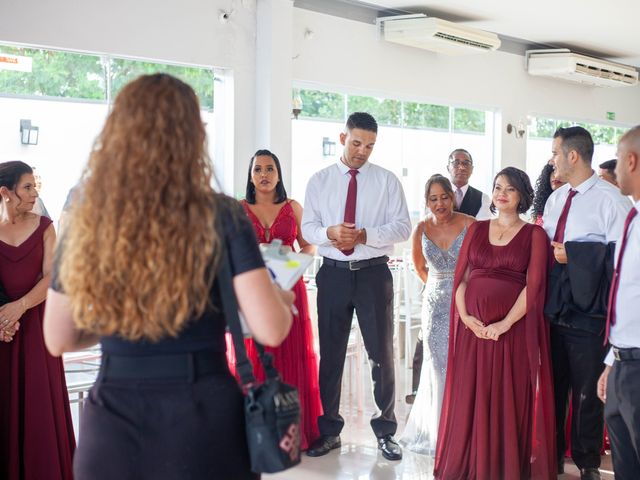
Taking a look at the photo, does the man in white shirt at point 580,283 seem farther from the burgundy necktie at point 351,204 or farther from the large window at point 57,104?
the large window at point 57,104

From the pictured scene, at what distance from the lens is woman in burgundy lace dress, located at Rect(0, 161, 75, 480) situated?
3561mm

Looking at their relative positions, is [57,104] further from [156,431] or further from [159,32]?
[156,431]

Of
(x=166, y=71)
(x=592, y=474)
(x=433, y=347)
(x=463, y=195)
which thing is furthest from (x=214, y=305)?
(x=166, y=71)

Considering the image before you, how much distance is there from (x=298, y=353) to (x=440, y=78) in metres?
5.50

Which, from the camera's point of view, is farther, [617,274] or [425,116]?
[425,116]

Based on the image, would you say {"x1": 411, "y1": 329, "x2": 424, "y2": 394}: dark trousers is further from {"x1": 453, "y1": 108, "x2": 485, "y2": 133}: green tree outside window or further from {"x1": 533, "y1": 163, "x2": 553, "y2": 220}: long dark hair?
{"x1": 453, "y1": 108, "x2": 485, "y2": 133}: green tree outside window

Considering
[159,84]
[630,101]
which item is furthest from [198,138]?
[630,101]

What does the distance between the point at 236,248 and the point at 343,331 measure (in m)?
2.88

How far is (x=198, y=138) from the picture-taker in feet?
5.95

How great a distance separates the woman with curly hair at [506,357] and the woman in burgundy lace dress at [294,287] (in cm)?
97

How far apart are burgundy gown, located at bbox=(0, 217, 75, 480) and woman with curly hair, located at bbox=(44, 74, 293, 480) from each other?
1837 millimetres

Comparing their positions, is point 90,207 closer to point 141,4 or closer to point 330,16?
point 141,4

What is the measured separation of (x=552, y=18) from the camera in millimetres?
8945

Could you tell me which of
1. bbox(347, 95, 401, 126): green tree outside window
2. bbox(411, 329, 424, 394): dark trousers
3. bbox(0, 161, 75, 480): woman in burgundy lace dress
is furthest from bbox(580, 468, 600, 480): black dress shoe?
bbox(347, 95, 401, 126): green tree outside window
